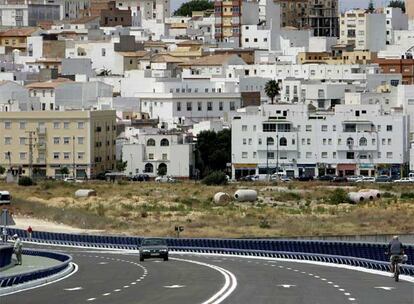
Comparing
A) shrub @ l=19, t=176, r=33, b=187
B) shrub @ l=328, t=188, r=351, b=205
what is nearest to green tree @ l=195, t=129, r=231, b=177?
shrub @ l=19, t=176, r=33, b=187

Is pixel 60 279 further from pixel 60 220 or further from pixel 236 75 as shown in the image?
pixel 236 75

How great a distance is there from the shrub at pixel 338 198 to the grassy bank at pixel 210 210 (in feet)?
0.65

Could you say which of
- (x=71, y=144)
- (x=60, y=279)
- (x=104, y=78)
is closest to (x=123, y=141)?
(x=71, y=144)

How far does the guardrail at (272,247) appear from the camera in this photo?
51281mm

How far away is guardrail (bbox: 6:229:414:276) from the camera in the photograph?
51281 mm

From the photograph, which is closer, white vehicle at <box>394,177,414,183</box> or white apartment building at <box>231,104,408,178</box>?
white vehicle at <box>394,177,414,183</box>

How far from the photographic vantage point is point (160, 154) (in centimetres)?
14125

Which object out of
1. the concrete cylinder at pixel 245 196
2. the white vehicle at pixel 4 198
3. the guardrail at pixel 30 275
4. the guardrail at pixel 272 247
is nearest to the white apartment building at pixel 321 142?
the concrete cylinder at pixel 245 196

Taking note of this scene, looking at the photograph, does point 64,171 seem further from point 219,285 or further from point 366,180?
point 219,285

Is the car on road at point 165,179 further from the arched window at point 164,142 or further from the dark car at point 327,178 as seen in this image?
the dark car at point 327,178

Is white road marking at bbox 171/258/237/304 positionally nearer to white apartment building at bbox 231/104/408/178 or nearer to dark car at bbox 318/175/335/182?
dark car at bbox 318/175/335/182

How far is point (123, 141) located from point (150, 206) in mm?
39616

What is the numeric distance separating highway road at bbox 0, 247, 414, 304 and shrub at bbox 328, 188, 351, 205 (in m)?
50.5

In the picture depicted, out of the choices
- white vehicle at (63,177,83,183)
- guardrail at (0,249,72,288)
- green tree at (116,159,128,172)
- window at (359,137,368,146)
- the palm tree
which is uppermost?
the palm tree
